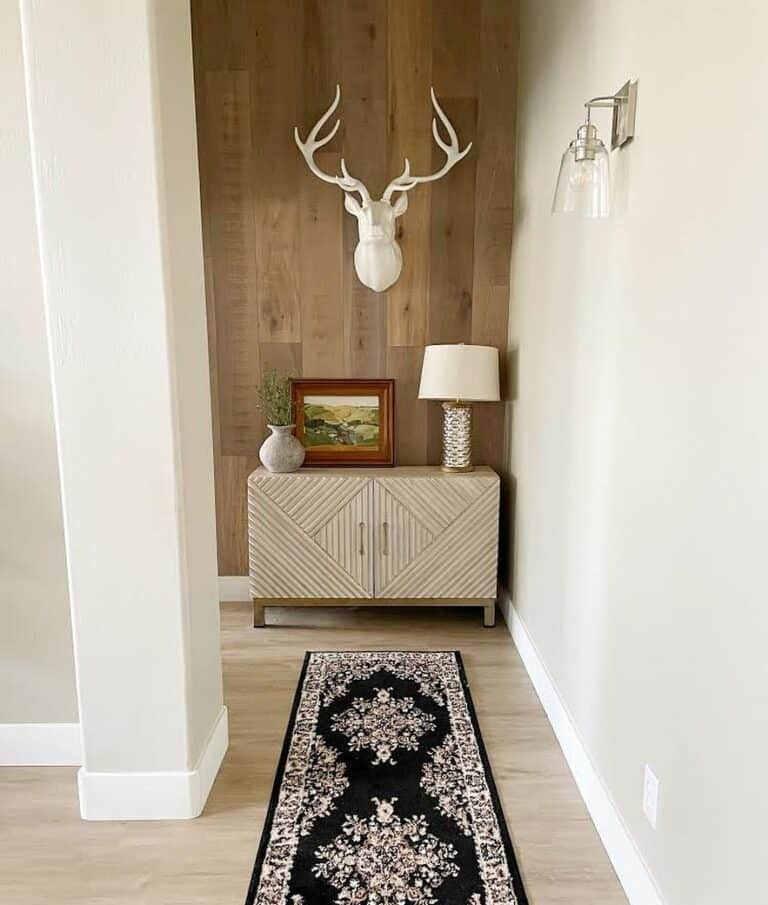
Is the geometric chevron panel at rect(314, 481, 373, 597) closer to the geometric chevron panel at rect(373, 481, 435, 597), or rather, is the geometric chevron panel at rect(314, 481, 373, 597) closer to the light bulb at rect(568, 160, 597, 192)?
the geometric chevron panel at rect(373, 481, 435, 597)

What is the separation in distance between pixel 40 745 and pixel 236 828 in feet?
2.55

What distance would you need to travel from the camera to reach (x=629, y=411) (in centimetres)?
180

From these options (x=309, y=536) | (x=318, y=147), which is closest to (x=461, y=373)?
(x=309, y=536)

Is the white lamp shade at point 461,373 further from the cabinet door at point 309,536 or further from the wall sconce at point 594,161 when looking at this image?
the wall sconce at point 594,161

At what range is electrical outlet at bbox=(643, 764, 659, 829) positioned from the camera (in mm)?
1604

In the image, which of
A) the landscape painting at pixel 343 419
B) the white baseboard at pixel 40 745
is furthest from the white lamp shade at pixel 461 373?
the white baseboard at pixel 40 745

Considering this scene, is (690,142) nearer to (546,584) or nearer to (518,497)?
(546,584)

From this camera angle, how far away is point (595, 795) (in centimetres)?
200

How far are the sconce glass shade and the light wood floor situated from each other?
1.75 metres

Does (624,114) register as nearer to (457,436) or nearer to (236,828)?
(457,436)

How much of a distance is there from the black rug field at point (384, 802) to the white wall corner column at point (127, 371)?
0.36 metres

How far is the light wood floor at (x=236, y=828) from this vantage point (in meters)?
1.76

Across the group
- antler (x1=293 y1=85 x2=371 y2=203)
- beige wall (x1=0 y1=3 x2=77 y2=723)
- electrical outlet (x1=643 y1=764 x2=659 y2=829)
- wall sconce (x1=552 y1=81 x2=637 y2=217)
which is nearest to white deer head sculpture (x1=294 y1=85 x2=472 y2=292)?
antler (x1=293 y1=85 x2=371 y2=203)

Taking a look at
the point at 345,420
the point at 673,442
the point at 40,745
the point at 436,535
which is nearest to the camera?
the point at 673,442
